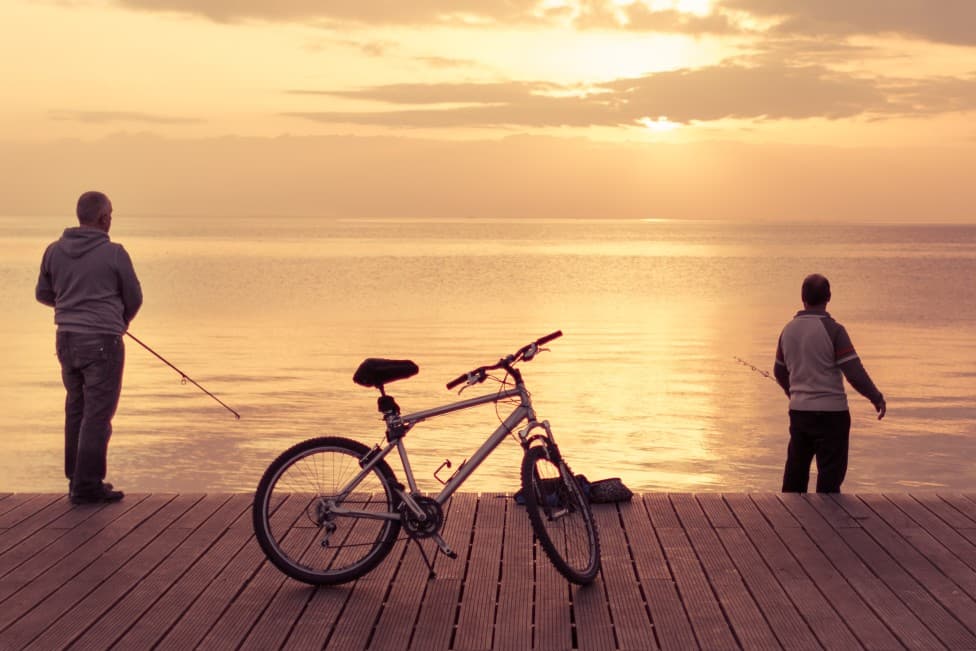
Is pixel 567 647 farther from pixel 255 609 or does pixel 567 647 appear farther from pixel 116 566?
pixel 116 566

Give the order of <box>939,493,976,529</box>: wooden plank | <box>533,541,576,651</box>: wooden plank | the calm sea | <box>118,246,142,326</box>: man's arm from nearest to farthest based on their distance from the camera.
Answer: <box>533,541,576,651</box>: wooden plank
<box>939,493,976,529</box>: wooden plank
<box>118,246,142,326</box>: man's arm
the calm sea

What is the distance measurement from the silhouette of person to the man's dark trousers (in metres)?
4.02

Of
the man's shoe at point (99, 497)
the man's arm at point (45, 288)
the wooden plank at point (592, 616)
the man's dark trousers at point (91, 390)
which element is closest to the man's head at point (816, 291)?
the wooden plank at point (592, 616)

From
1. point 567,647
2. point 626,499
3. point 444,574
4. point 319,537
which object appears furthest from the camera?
point 626,499

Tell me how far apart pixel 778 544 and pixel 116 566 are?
3410 millimetres

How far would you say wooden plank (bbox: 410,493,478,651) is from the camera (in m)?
5.14

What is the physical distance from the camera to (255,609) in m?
5.52

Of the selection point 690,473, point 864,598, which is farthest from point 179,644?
point 690,473

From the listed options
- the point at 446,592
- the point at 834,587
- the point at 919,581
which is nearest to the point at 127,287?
the point at 446,592

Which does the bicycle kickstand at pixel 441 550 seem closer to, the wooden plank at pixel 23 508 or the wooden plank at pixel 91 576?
the wooden plank at pixel 91 576

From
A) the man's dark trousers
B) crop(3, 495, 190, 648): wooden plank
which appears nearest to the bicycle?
crop(3, 495, 190, 648): wooden plank

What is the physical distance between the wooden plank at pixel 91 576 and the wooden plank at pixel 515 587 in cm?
179

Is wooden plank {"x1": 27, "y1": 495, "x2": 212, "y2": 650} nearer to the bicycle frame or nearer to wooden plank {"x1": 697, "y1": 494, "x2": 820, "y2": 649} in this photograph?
the bicycle frame

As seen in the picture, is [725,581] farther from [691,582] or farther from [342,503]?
[342,503]
